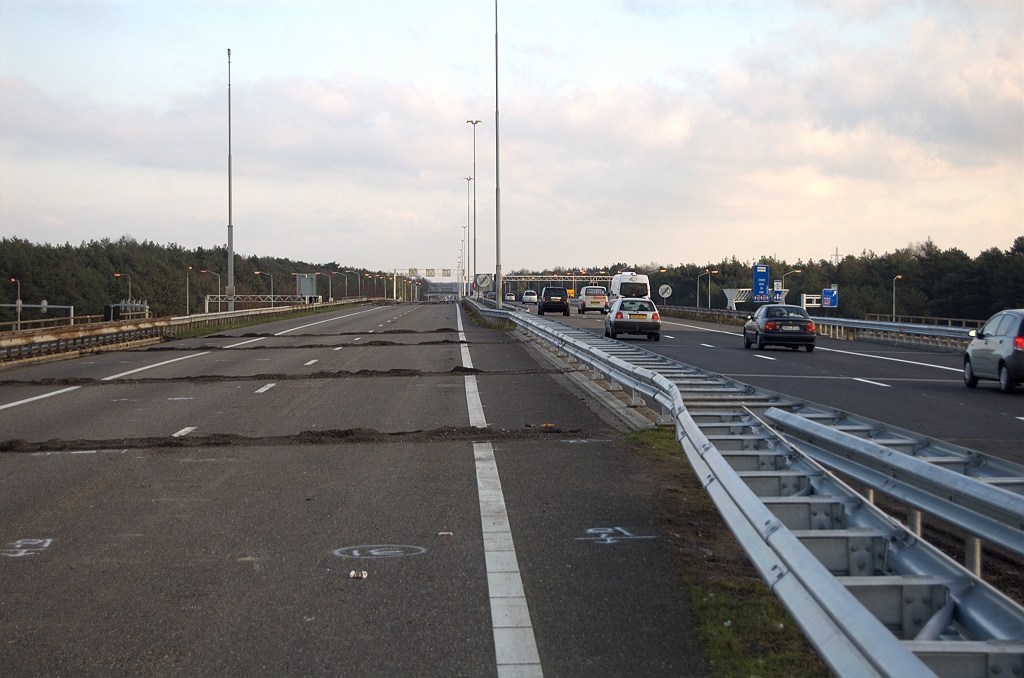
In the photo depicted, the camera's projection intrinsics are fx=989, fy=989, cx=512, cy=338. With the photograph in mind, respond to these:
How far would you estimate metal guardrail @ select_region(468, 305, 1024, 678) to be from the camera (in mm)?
3525

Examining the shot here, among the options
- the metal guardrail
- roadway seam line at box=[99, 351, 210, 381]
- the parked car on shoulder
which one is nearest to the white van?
the parked car on shoulder

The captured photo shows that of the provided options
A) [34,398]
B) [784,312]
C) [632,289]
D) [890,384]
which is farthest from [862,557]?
[632,289]

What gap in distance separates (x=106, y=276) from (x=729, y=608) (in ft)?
465

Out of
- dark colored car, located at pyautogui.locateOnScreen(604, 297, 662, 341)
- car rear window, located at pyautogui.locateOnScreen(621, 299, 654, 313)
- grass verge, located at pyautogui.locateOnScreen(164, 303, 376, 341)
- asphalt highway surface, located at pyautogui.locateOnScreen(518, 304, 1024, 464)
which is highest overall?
car rear window, located at pyautogui.locateOnScreen(621, 299, 654, 313)

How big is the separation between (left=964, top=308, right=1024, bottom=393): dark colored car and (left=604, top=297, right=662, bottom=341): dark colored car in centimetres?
1606

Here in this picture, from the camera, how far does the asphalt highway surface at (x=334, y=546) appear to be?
202 inches

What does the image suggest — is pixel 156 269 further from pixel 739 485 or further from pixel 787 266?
pixel 739 485

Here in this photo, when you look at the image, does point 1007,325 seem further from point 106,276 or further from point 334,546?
point 106,276

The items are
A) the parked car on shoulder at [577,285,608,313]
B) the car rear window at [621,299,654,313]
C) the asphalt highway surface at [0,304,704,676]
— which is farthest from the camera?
the parked car on shoulder at [577,285,608,313]

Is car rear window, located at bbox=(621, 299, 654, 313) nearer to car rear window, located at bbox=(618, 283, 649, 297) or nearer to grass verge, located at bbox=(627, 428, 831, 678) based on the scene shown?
car rear window, located at bbox=(618, 283, 649, 297)

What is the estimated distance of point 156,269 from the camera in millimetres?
142125

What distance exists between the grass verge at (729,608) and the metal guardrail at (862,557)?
47 centimetres

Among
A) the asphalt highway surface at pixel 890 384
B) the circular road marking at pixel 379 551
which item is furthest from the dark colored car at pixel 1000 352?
the circular road marking at pixel 379 551

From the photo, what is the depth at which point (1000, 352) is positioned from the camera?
20.0 meters
